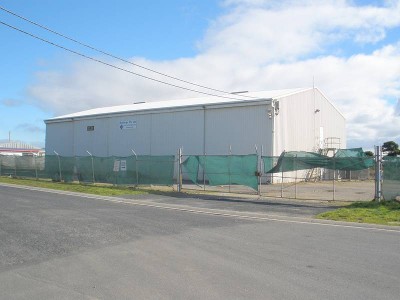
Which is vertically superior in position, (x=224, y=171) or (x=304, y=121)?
(x=304, y=121)

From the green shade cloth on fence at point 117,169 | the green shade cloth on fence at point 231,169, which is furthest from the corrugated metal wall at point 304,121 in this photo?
the green shade cloth on fence at point 117,169

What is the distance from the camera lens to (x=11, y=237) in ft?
32.9

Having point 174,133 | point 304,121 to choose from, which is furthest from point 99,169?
point 304,121

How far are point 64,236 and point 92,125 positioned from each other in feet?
110

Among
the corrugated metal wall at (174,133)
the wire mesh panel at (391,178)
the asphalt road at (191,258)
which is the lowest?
the asphalt road at (191,258)

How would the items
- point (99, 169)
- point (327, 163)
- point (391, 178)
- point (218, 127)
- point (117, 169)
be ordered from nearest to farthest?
point (391, 178) < point (327, 163) < point (117, 169) < point (99, 169) < point (218, 127)

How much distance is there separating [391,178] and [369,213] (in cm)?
306

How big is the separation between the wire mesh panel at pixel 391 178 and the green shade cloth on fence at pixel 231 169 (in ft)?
20.3

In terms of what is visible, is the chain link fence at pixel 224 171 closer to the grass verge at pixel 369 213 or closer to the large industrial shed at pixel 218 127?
the grass verge at pixel 369 213

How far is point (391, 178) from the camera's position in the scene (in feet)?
59.1

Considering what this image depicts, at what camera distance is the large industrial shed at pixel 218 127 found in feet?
106

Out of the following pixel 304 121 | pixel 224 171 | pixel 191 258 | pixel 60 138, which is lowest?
pixel 191 258

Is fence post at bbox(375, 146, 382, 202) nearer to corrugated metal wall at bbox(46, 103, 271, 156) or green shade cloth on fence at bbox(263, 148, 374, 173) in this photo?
green shade cloth on fence at bbox(263, 148, 374, 173)

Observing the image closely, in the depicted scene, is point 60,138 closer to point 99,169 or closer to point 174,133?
point 174,133
